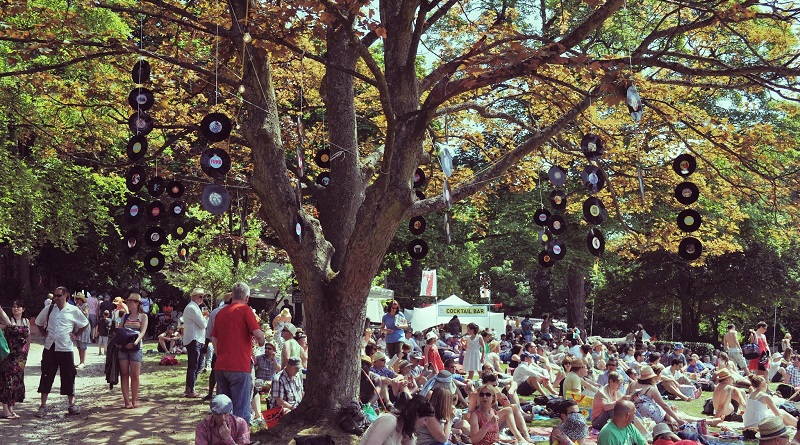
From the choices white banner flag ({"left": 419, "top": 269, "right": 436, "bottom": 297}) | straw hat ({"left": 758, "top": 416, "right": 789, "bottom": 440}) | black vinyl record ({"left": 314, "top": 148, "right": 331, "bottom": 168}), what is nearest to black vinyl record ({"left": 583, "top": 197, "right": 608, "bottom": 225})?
black vinyl record ({"left": 314, "top": 148, "right": 331, "bottom": 168})

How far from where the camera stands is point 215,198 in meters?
9.11

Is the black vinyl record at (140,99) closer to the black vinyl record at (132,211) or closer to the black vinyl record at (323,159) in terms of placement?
the black vinyl record at (132,211)

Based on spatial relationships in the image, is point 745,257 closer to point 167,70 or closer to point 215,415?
point 167,70

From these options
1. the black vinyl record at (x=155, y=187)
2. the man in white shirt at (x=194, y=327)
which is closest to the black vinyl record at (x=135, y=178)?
the black vinyl record at (x=155, y=187)

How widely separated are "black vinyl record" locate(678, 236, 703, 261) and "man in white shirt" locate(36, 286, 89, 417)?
335 inches

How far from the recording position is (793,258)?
38125 millimetres

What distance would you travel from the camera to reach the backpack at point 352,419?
9195mm

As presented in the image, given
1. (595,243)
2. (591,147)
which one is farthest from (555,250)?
(591,147)

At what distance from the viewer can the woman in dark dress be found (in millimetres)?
10539

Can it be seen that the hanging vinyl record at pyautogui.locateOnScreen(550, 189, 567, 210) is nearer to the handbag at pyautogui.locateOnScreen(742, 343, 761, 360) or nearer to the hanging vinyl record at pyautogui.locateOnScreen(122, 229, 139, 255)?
the hanging vinyl record at pyautogui.locateOnScreen(122, 229, 139, 255)

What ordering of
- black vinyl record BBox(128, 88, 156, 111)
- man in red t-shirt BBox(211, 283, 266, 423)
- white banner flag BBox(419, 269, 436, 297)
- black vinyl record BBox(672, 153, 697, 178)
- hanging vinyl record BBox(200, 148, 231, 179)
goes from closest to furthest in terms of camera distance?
man in red t-shirt BBox(211, 283, 266, 423)
hanging vinyl record BBox(200, 148, 231, 179)
black vinyl record BBox(128, 88, 156, 111)
black vinyl record BBox(672, 153, 697, 178)
white banner flag BBox(419, 269, 436, 297)

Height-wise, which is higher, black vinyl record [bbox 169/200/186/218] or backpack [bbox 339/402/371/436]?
black vinyl record [bbox 169/200/186/218]

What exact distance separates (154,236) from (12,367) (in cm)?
317

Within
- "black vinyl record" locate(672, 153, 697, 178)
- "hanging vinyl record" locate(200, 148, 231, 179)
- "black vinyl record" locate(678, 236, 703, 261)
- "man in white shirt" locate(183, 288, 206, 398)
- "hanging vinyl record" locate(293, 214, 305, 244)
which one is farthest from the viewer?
"man in white shirt" locate(183, 288, 206, 398)
